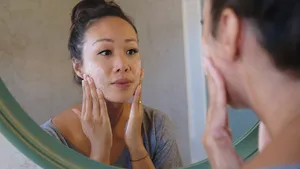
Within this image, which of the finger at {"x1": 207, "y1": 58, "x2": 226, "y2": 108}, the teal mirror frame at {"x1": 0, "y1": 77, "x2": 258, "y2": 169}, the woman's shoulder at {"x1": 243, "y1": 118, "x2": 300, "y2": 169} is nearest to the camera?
the woman's shoulder at {"x1": 243, "y1": 118, "x2": 300, "y2": 169}

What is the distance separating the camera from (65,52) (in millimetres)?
671

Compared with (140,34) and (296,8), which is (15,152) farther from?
(296,8)

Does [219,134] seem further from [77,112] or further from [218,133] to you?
[77,112]

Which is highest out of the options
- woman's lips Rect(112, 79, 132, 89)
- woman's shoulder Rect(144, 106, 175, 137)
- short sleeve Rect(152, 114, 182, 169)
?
woman's lips Rect(112, 79, 132, 89)

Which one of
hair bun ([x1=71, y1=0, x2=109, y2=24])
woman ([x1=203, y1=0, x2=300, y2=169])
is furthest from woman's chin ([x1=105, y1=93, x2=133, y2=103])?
woman ([x1=203, y1=0, x2=300, y2=169])

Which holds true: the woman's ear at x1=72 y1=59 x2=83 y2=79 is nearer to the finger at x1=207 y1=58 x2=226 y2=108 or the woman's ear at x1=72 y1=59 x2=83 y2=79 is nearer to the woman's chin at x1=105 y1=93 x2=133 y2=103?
the woman's chin at x1=105 y1=93 x2=133 y2=103

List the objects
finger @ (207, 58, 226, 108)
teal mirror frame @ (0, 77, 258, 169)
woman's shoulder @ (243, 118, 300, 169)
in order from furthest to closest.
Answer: teal mirror frame @ (0, 77, 258, 169)
finger @ (207, 58, 226, 108)
woman's shoulder @ (243, 118, 300, 169)

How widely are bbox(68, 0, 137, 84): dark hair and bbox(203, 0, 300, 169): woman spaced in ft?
0.74

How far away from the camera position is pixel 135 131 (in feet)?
2.32

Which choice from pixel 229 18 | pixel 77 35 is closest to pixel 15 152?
pixel 77 35

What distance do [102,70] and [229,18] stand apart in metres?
0.28

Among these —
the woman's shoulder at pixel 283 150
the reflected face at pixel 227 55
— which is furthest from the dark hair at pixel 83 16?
the woman's shoulder at pixel 283 150

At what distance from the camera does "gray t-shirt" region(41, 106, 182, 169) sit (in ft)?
2.33

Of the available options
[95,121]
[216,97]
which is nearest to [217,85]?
[216,97]
